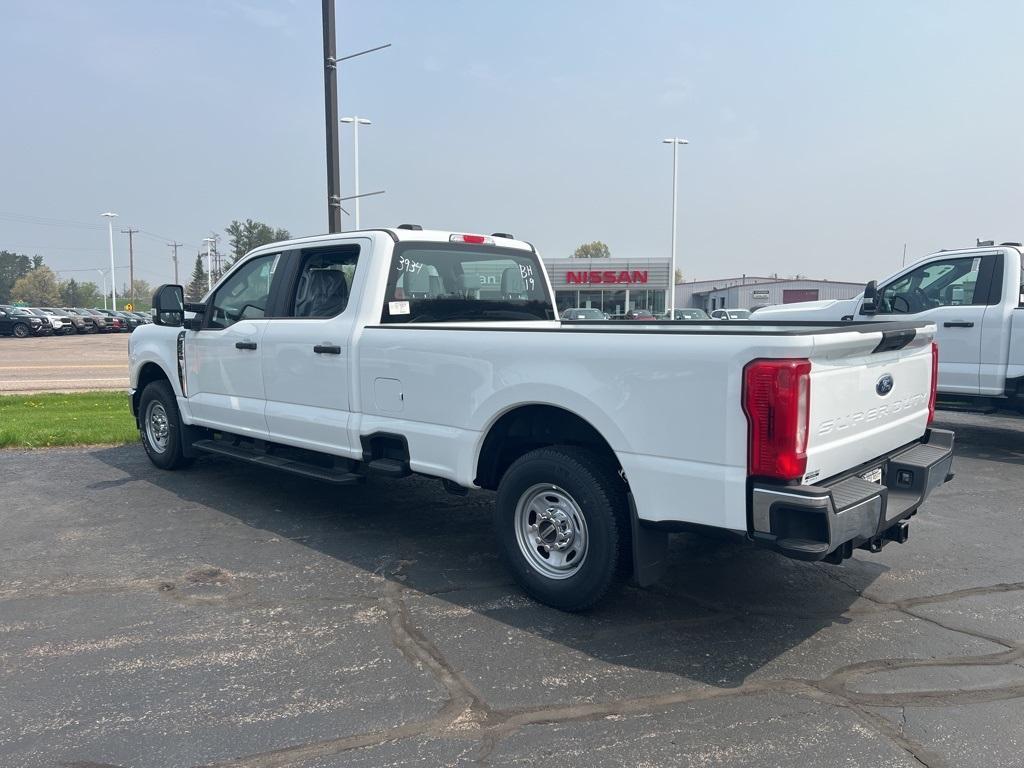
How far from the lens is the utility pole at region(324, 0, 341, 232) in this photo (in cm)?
1094

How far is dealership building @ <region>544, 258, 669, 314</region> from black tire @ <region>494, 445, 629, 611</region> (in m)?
45.0

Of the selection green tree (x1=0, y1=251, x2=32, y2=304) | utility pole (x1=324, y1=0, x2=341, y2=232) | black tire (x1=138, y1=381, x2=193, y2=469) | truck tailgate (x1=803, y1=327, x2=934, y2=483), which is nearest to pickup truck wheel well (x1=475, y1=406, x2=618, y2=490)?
truck tailgate (x1=803, y1=327, x2=934, y2=483)

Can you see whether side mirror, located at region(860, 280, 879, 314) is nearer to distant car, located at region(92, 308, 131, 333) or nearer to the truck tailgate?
the truck tailgate

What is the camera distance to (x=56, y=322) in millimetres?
43750

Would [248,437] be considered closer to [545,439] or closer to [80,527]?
[80,527]

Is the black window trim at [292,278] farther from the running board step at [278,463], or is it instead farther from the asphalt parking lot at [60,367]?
the asphalt parking lot at [60,367]

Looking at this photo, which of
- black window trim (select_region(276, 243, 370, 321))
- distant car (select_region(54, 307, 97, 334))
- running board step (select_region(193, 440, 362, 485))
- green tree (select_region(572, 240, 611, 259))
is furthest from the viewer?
green tree (select_region(572, 240, 611, 259))

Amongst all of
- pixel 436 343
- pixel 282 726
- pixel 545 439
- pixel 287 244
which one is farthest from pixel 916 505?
pixel 287 244

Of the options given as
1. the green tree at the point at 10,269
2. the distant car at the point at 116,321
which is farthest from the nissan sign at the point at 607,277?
the green tree at the point at 10,269

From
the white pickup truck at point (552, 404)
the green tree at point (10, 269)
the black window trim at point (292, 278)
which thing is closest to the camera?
the white pickup truck at point (552, 404)

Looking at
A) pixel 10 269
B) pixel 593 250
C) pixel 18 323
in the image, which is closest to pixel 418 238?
pixel 18 323

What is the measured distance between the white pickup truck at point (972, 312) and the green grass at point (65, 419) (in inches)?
315

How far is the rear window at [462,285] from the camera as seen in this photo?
5676 mm

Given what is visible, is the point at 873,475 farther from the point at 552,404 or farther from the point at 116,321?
the point at 116,321
